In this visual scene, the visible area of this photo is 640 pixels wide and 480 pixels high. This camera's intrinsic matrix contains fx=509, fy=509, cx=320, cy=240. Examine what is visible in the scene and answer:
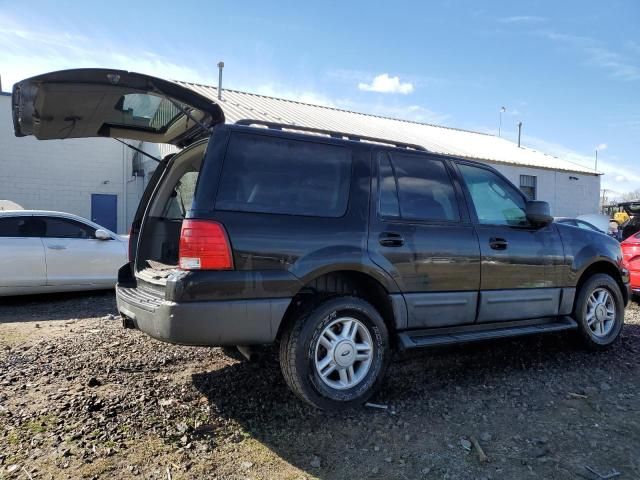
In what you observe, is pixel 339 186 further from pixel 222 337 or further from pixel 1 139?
pixel 1 139

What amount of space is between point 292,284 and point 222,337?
1.87ft

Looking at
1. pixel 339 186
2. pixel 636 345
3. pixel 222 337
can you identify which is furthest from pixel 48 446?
pixel 636 345

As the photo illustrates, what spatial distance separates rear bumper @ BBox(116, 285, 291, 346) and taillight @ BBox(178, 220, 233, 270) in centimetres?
24

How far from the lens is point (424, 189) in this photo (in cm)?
420

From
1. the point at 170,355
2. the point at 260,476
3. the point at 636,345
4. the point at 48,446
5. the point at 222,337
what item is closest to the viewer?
the point at 260,476

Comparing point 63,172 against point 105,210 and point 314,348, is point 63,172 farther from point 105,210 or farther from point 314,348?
point 314,348

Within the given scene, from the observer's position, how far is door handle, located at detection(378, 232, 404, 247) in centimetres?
377

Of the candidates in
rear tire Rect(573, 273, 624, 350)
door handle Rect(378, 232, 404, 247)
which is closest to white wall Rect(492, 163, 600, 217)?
rear tire Rect(573, 273, 624, 350)

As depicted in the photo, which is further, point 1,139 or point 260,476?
point 1,139

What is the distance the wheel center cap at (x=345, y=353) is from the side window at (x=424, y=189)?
110 cm

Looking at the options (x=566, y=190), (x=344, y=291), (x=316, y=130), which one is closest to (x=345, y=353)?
(x=344, y=291)

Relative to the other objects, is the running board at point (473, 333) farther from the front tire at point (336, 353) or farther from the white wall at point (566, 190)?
the white wall at point (566, 190)

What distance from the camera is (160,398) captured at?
3768mm

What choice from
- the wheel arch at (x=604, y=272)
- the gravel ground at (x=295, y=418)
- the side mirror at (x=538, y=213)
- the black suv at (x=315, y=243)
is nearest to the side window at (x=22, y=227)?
the gravel ground at (x=295, y=418)
